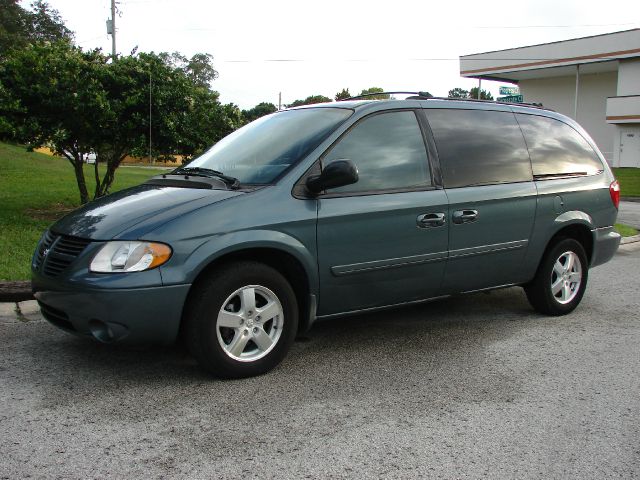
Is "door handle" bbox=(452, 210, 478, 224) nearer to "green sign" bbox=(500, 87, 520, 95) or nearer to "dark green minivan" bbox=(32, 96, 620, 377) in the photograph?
"dark green minivan" bbox=(32, 96, 620, 377)

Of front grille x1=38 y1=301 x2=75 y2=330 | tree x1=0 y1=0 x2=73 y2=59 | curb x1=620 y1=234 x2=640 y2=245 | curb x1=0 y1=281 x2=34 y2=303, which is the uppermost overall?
tree x1=0 y1=0 x2=73 y2=59

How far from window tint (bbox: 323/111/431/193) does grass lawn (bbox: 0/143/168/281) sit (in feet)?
11.5

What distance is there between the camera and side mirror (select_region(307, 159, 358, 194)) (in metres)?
4.06

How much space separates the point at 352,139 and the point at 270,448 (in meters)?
2.25

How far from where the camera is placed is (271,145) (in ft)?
15.3

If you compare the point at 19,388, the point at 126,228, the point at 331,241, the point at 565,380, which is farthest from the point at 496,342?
the point at 19,388

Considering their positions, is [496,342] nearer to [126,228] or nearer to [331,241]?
[331,241]

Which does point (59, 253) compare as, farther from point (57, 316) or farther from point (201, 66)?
point (201, 66)

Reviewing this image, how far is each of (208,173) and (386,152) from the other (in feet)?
4.22

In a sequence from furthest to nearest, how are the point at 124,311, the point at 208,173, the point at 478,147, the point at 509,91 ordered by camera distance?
the point at 509,91, the point at 478,147, the point at 208,173, the point at 124,311

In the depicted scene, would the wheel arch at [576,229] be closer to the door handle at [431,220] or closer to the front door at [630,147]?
the door handle at [431,220]

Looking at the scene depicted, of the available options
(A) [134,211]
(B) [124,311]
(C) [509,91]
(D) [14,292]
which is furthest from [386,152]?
(C) [509,91]

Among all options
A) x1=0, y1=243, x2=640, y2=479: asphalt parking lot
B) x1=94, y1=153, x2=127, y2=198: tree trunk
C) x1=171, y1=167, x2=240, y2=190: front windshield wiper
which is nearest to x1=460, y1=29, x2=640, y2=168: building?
x1=94, y1=153, x2=127, y2=198: tree trunk

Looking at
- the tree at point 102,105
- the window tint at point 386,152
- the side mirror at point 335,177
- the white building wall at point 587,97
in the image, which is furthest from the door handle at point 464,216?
the white building wall at point 587,97
